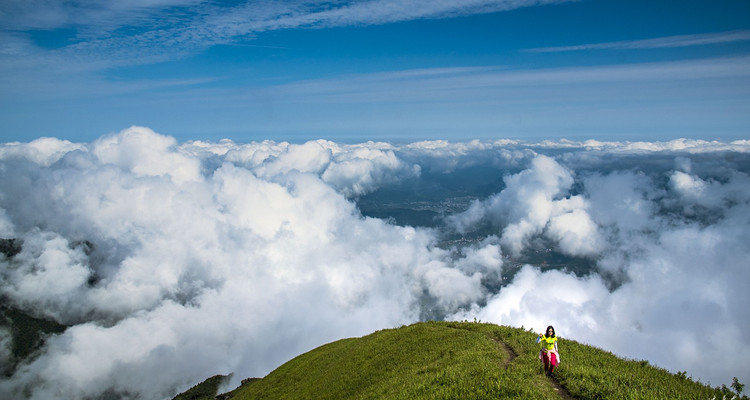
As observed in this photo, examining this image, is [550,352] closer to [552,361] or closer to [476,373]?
[552,361]

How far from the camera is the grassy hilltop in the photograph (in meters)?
17.6

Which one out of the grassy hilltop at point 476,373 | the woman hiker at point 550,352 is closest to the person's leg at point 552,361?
the woman hiker at point 550,352

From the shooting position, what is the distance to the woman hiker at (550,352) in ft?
65.3

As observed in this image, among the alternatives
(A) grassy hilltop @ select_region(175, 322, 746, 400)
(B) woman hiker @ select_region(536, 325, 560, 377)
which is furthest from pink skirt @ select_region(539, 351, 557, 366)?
(A) grassy hilltop @ select_region(175, 322, 746, 400)

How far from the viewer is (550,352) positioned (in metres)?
20.2

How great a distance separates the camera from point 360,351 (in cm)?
4056

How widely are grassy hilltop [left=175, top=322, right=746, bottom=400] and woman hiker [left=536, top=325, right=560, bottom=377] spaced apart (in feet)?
1.75

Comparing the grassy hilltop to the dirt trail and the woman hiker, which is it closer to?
the dirt trail

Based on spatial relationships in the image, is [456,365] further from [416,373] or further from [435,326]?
[435,326]

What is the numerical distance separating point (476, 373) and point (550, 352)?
14.7ft

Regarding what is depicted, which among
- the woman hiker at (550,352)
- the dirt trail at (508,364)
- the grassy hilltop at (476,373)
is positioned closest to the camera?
the grassy hilltop at (476,373)

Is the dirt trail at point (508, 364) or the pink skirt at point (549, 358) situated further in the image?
the pink skirt at point (549, 358)

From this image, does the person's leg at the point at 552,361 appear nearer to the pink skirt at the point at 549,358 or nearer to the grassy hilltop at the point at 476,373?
the pink skirt at the point at 549,358

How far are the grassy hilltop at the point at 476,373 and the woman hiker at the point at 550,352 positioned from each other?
53 cm
